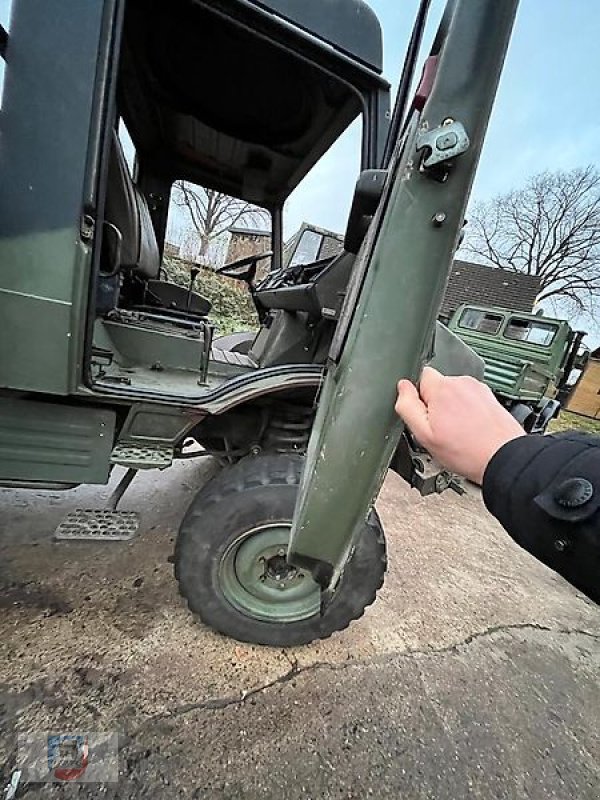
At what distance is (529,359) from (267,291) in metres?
5.75

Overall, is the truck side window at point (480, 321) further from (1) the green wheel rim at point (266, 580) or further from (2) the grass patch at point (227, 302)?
(1) the green wheel rim at point (266, 580)

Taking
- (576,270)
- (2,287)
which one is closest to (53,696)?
(2,287)

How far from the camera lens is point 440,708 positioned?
1757 millimetres

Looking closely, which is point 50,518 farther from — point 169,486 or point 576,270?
point 576,270

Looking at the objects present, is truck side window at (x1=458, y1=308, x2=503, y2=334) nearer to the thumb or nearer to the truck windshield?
the truck windshield

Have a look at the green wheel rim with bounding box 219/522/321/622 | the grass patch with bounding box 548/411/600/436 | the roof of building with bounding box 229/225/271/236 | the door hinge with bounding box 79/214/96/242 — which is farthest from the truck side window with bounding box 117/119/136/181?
the grass patch with bounding box 548/411/600/436

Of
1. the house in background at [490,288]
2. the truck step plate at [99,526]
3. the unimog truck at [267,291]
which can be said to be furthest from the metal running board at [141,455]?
the house in background at [490,288]

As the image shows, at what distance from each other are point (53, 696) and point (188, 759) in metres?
0.57

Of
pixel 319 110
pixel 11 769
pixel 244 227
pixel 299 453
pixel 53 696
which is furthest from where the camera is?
pixel 244 227

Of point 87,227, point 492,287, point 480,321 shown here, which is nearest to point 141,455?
point 87,227

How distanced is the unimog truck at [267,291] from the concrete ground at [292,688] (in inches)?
10.1

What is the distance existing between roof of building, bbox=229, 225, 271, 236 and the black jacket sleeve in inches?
131

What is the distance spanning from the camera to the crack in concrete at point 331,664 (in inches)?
61.9

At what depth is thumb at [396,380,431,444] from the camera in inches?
32.0
